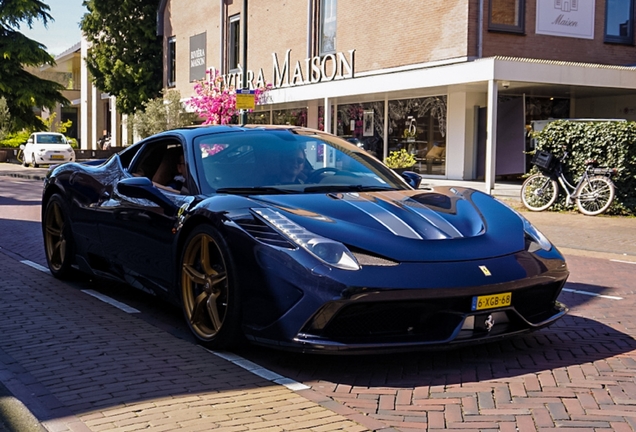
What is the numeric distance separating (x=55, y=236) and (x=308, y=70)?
71.5ft

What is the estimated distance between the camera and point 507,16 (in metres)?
22.8

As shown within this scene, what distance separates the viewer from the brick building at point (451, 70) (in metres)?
22.0

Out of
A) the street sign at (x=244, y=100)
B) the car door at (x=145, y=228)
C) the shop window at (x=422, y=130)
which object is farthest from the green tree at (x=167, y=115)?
the car door at (x=145, y=228)

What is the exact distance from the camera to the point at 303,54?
2977 cm

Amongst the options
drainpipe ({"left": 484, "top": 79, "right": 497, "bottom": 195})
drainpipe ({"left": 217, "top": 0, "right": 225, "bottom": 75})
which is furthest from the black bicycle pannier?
drainpipe ({"left": 217, "top": 0, "right": 225, "bottom": 75})

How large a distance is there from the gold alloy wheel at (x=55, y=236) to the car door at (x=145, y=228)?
45.4 inches

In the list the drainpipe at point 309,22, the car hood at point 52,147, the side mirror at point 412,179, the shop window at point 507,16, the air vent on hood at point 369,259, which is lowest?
the air vent on hood at point 369,259

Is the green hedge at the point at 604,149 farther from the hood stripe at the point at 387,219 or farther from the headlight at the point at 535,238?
the hood stripe at the point at 387,219

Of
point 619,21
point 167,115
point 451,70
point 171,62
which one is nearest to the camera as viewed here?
point 451,70

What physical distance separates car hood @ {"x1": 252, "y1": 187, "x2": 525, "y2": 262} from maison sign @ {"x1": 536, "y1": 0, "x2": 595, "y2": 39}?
19.4m

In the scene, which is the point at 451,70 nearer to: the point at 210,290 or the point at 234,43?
the point at 234,43

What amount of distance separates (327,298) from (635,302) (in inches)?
146

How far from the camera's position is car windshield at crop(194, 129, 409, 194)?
5387mm

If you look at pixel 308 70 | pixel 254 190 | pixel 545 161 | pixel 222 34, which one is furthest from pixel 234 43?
pixel 254 190
